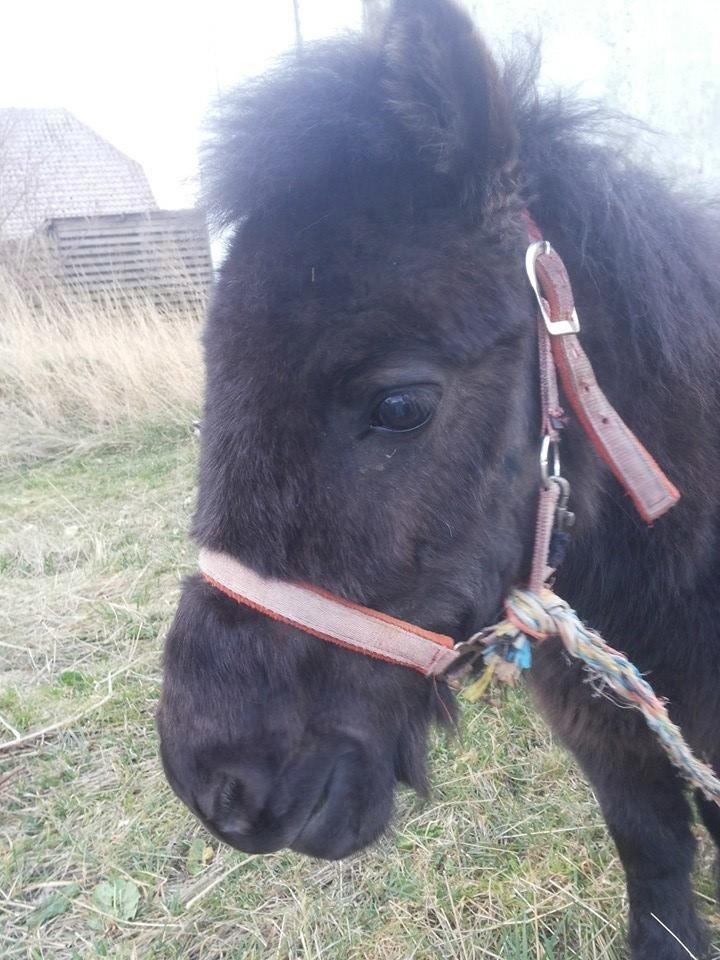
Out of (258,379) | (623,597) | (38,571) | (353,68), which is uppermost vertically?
(353,68)

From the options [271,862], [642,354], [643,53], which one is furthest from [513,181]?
[643,53]

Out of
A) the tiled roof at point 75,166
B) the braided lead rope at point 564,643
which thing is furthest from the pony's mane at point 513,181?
the tiled roof at point 75,166

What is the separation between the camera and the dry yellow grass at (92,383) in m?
8.00

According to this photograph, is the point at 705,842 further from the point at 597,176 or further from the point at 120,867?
the point at 597,176

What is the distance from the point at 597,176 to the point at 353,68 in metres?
0.52

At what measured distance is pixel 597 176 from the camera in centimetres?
146

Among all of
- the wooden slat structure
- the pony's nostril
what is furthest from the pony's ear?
the wooden slat structure

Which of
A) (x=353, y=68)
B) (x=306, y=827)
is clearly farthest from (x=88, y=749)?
(x=353, y=68)

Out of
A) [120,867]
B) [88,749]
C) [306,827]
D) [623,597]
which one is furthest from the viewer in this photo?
[88,749]

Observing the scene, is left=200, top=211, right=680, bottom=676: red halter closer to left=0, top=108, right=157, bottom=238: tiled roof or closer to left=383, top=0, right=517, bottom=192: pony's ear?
left=383, top=0, right=517, bottom=192: pony's ear

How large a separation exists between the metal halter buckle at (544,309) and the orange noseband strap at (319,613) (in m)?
0.59

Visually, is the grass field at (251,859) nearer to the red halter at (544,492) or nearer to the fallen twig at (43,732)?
the fallen twig at (43,732)

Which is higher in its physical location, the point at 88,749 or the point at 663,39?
the point at 663,39

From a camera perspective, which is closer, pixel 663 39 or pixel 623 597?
pixel 623 597
